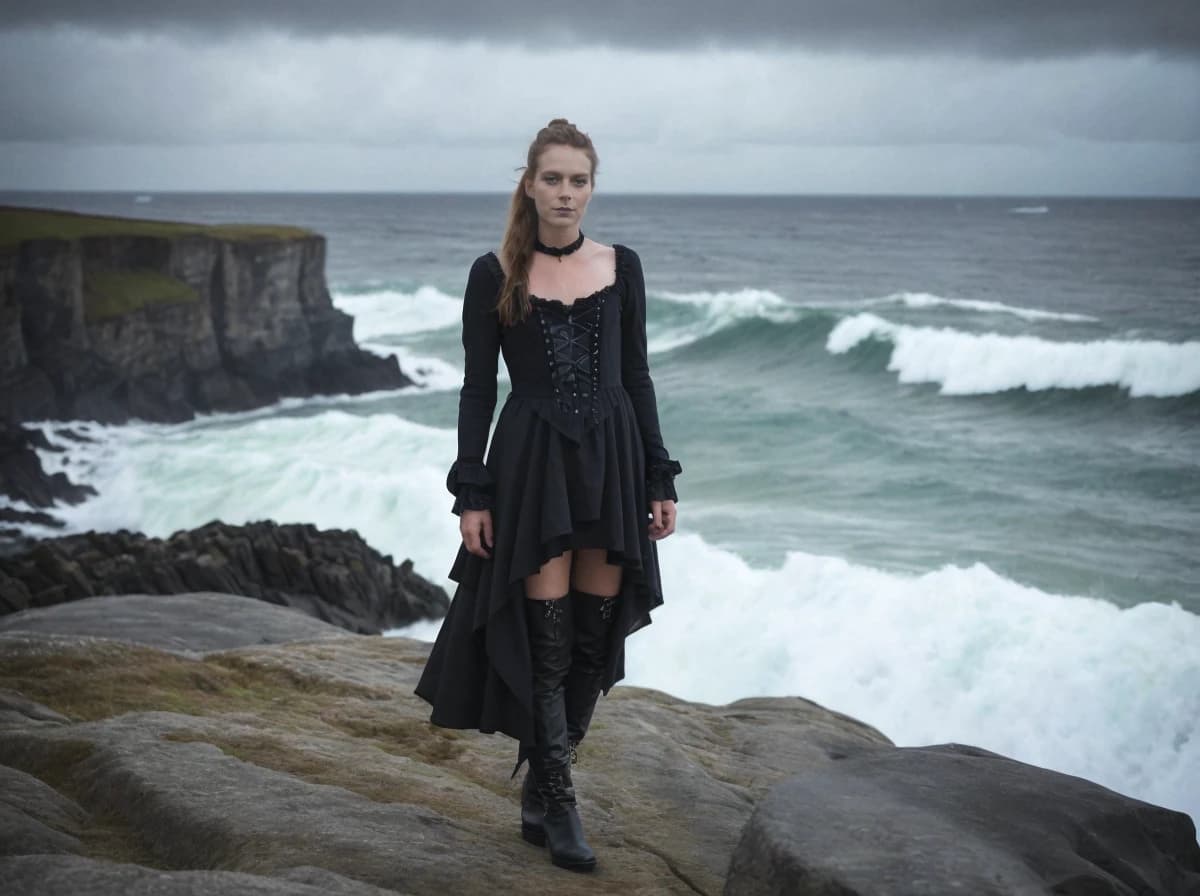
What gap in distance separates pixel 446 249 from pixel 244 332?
44.6 metres

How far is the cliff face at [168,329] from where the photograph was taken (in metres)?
25.6

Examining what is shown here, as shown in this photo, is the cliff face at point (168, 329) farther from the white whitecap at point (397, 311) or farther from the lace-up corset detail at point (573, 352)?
the lace-up corset detail at point (573, 352)

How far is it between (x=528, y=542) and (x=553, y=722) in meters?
0.59

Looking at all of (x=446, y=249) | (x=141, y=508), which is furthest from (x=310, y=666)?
(x=446, y=249)

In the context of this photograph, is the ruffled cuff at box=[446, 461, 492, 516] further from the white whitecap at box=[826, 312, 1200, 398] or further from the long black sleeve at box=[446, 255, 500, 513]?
the white whitecap at box=[826, 312, 1200, 398]


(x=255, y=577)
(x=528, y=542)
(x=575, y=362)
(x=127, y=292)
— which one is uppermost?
(x=575, y=362)

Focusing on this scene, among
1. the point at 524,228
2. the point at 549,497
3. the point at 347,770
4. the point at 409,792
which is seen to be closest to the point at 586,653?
the point at 549,497

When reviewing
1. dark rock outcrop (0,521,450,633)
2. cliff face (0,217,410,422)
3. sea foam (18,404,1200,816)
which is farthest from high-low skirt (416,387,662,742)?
cliff face (0,217,410,422)

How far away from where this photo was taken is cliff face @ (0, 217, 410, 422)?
84.1 ft

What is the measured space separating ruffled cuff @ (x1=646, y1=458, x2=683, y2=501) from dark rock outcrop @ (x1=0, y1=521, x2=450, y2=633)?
915cm

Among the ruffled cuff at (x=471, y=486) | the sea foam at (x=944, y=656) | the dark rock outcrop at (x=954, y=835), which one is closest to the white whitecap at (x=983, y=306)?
the sea foam at (x=944, y=656)

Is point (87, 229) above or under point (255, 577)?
above

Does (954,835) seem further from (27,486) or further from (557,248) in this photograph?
(27,486)

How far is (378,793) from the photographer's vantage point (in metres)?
4.22
